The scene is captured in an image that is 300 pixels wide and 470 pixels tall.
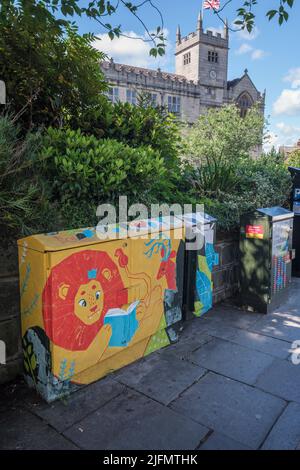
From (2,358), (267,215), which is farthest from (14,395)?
(267,215)

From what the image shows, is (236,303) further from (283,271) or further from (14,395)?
(14,395)

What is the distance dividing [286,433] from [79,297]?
1831mm

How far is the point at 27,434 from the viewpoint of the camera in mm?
2314

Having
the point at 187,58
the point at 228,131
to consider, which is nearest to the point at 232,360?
the point at 228,131

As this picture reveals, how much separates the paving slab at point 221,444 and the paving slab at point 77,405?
873 mm

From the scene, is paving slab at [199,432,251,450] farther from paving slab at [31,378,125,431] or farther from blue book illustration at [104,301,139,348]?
blue book illustration at [104,301,139,348]

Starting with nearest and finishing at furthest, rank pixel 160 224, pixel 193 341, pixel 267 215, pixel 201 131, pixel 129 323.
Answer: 1. pixel 129 323
2. pixel 160 224
3. pixel 193 341
4. pixel 267 215
5. pixel 201 131

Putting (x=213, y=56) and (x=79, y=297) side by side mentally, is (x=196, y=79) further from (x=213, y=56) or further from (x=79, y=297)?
(x=79, y=297)

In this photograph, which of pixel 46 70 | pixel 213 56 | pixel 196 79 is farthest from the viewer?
pixel 213 56

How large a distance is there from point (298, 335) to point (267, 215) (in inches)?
62.3

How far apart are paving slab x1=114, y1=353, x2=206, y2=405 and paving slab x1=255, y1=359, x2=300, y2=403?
57cm

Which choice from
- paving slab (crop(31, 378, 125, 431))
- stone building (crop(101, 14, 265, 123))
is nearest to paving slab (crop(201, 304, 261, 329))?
paving slab (crop(31, 378, 125, 431))
